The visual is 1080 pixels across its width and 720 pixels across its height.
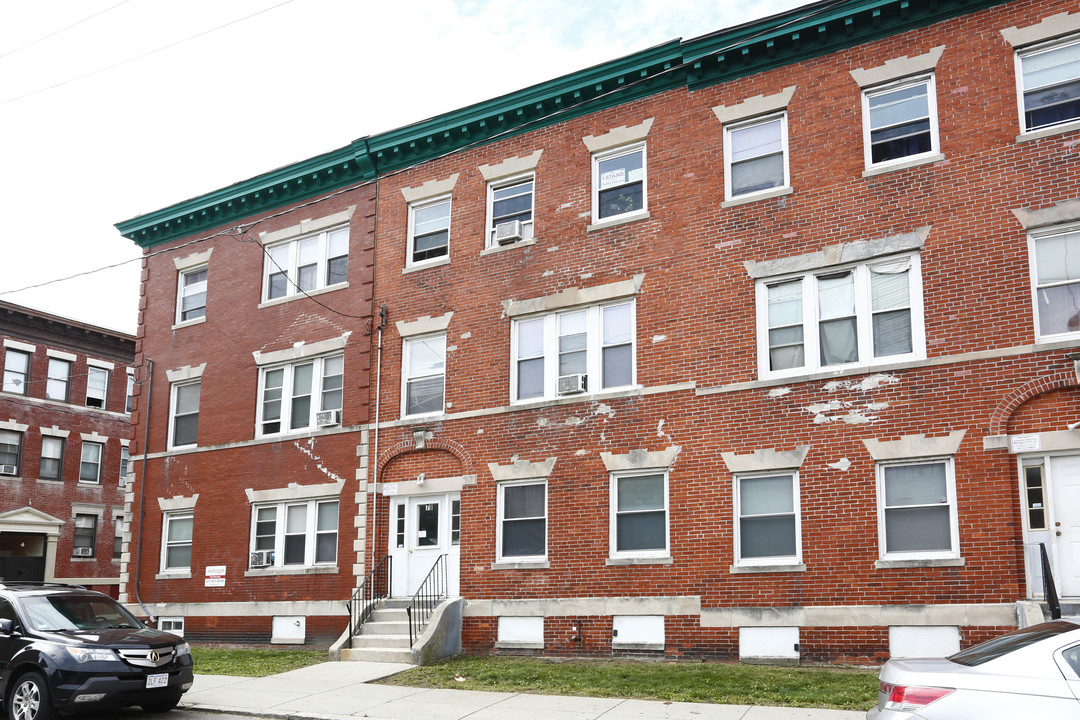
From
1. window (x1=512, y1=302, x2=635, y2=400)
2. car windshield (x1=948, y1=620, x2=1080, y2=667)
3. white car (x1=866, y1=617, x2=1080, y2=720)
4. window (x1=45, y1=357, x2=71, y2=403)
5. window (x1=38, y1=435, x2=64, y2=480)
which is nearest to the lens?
white car (x1=866, y1=617, x2=1080, y2=720)

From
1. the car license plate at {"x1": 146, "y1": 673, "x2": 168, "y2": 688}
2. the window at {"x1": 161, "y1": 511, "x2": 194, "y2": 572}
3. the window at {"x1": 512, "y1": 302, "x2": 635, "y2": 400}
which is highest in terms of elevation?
the window at {"x1": 512, "y1": 302, "x2": 635, "y2": 400}

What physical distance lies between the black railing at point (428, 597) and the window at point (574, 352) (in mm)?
3882

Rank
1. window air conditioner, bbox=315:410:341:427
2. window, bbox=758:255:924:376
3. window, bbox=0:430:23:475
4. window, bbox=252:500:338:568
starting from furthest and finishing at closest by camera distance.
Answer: window, bbox=0:430:23:475
window air conditioner, bbox=315:410:341:427
window, bbox=252:500:338:568
window, bbox=758:255:924:376

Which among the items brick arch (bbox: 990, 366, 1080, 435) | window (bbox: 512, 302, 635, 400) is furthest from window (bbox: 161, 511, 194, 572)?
brick arch (bbox: 990, 366, 1080, 435)

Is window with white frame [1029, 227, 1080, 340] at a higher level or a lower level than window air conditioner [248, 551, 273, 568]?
higher

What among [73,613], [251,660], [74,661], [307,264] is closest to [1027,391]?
[74,661]

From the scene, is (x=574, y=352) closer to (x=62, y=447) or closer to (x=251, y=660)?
(x=251, y=660)

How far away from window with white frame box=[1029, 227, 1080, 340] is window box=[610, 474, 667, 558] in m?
6.71

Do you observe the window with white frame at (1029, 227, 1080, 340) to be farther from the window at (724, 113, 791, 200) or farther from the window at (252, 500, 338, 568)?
the window at (252, 500, 338, 568)

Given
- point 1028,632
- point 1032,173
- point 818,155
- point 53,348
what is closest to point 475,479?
point 818,155

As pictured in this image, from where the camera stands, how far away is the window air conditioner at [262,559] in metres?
22.5

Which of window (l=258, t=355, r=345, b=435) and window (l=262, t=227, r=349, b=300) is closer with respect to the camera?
window (l=258, t=355, r=345, b=435)

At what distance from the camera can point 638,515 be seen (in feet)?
58.2

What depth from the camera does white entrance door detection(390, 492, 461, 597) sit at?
19969mm
